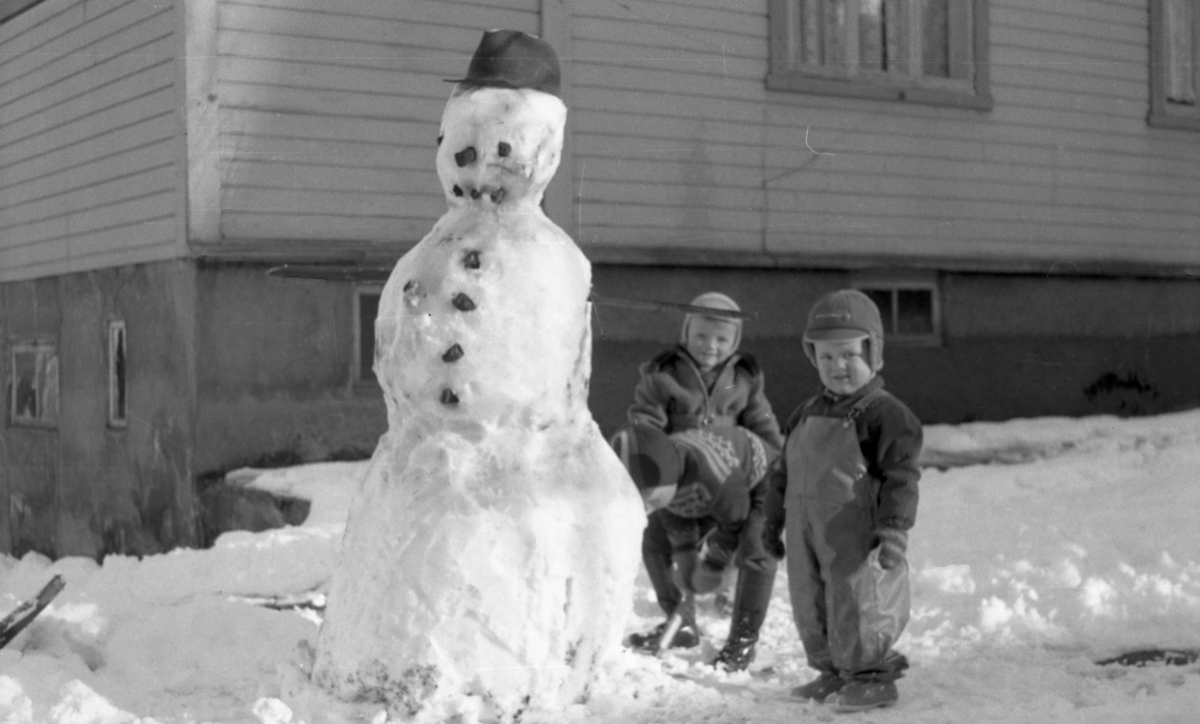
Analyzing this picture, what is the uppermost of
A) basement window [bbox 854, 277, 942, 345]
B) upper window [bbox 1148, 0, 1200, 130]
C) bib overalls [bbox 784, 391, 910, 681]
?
upper window [bbox 1148, 0, 1200, 130]

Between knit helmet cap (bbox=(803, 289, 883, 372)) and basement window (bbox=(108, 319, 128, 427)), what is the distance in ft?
20.4

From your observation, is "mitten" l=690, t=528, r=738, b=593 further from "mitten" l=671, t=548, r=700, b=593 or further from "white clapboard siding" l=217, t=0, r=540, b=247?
"white clapboard siding" l=217, t=0, r=540, b=247

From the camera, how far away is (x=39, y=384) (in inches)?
433

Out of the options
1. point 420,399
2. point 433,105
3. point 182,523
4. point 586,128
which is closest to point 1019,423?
point 586,128

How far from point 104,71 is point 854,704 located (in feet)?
23.3

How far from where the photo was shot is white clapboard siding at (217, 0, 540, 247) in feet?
26.9

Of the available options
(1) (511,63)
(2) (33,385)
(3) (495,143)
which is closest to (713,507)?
(3) (495,143)

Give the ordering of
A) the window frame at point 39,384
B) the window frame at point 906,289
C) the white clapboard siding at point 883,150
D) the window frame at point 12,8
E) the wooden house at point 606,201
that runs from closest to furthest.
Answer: the wooden house at point 606,201, the white clapboard siding at point 883,150, the window frame at point 906,289, the window frame at point 12,8, the window frame at point 39,384

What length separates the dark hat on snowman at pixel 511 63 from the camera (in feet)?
13.5

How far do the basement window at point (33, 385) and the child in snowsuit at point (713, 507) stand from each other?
6723 mm

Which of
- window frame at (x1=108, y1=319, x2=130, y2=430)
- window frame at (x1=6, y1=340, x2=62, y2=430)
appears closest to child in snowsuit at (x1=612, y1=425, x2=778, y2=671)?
window frame at (x1=108, y1=319, x2=130, y2=430)

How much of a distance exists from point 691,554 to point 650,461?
655 millimetres

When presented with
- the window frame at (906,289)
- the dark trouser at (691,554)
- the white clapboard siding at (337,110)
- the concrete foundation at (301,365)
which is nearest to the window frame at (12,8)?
the concrete foundation at (301,365)

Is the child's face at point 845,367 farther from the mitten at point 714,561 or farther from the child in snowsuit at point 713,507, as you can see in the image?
the mitten at point 714,561
